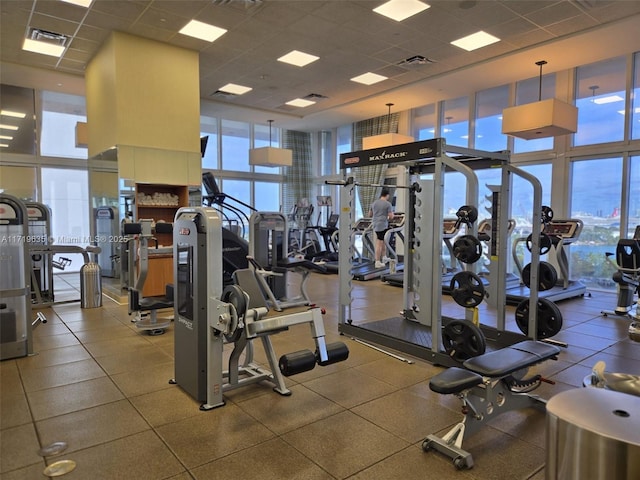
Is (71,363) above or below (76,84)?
below

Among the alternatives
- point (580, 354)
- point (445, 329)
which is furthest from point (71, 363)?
point (580, 354)

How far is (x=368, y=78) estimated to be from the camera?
8.67 m

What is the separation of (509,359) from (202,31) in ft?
20.5

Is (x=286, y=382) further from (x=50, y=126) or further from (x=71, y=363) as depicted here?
(x=50, y=126)

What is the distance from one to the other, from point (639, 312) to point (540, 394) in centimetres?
100

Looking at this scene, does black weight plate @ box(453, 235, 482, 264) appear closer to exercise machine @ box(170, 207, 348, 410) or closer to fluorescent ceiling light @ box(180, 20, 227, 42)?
exercise machine @ box(170, 207, 348, 410)

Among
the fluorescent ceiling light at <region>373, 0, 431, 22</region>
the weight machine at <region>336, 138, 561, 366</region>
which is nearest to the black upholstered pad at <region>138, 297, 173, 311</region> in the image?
the weight machine at <region>336, 138, 561, 366</region>

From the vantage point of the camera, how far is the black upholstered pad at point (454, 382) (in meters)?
2.39

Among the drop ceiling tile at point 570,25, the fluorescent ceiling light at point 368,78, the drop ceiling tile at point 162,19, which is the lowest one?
the drop ceiling tile at point 570,25

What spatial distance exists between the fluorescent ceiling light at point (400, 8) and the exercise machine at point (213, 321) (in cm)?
421

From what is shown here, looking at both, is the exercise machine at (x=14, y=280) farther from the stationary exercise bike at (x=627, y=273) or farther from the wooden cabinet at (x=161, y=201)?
the stationary exercise bike at (x=627, y=273)

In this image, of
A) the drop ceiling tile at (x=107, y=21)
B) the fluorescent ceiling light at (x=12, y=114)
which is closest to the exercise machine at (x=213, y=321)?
the drop ceiling tile at (x=107, y=21)

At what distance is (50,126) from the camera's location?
9.74 meters

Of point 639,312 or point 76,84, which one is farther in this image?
point 76,84
